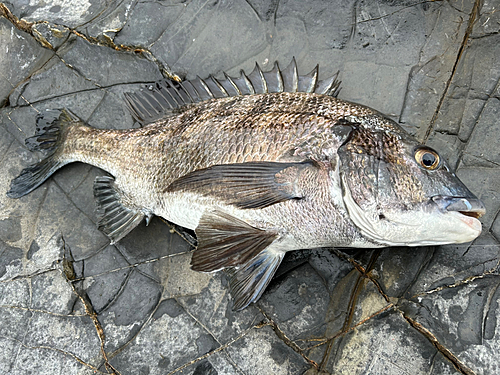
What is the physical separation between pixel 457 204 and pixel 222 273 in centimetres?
165

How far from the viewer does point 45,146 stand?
10.3 feet

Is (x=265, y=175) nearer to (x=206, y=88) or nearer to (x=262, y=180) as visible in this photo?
(x=262, y=180)

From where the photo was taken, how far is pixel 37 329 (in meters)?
2.92

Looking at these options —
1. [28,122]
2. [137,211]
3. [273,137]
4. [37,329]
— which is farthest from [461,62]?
[37,329]

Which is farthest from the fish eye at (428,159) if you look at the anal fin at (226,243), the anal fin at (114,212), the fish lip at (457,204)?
the anal fin at (114,212)

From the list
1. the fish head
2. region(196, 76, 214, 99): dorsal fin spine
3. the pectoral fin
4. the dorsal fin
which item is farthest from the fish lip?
region(196, 76, 214, 99): dorsal fin spine

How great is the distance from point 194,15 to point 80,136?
4.56 ft

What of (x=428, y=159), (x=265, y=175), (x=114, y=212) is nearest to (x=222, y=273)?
(x=114, y=212)

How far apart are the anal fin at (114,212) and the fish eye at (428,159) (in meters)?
1.95

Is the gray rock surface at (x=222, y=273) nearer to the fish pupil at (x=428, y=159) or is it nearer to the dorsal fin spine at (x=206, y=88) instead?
the dorsal fin spine at (x=206, y=88)

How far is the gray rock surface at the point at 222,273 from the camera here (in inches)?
100

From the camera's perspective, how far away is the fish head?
211 centimetres

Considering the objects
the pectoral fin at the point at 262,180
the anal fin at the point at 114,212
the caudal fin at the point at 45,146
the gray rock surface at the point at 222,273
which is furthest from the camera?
the caudal fin at the point at 45,146

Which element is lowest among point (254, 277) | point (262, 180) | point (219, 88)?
point (254, 277)
